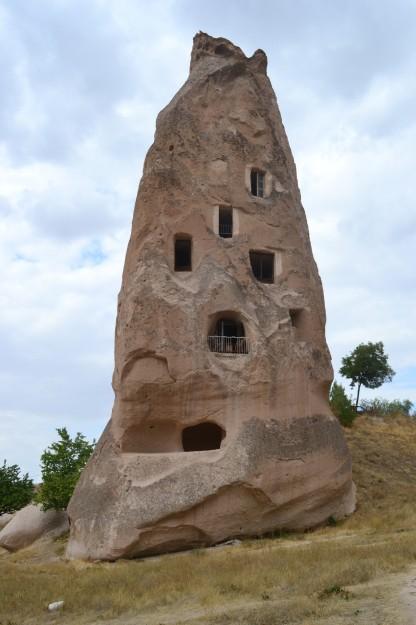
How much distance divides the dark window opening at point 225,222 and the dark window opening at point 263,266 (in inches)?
44.0

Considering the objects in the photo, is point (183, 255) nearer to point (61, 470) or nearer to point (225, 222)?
point (225, 222)

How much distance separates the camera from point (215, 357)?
18.8 m

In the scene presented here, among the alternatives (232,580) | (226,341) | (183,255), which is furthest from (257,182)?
(232,580)

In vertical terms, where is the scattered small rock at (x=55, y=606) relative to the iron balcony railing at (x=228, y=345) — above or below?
below

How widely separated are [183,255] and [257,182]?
3603 millimetres

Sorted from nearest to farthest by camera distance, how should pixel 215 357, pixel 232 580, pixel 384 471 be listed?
pixel 232 580
pixel 215 357
pixel 384 471

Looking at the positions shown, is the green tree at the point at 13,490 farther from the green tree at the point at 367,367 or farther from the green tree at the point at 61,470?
the green tree at the point at 367,367

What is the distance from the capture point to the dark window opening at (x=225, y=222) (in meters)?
21.1

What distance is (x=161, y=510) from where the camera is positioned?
1664 cm

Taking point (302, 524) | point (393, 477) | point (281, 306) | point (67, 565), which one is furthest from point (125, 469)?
point (393, 477)

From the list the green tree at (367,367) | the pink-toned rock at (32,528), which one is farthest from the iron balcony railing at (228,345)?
the green tree at (367,367)

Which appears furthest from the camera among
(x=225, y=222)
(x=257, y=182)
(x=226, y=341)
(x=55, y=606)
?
(x=257, y=182)

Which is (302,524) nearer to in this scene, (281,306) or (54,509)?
(281,306)

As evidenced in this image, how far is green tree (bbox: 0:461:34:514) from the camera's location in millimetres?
26672
